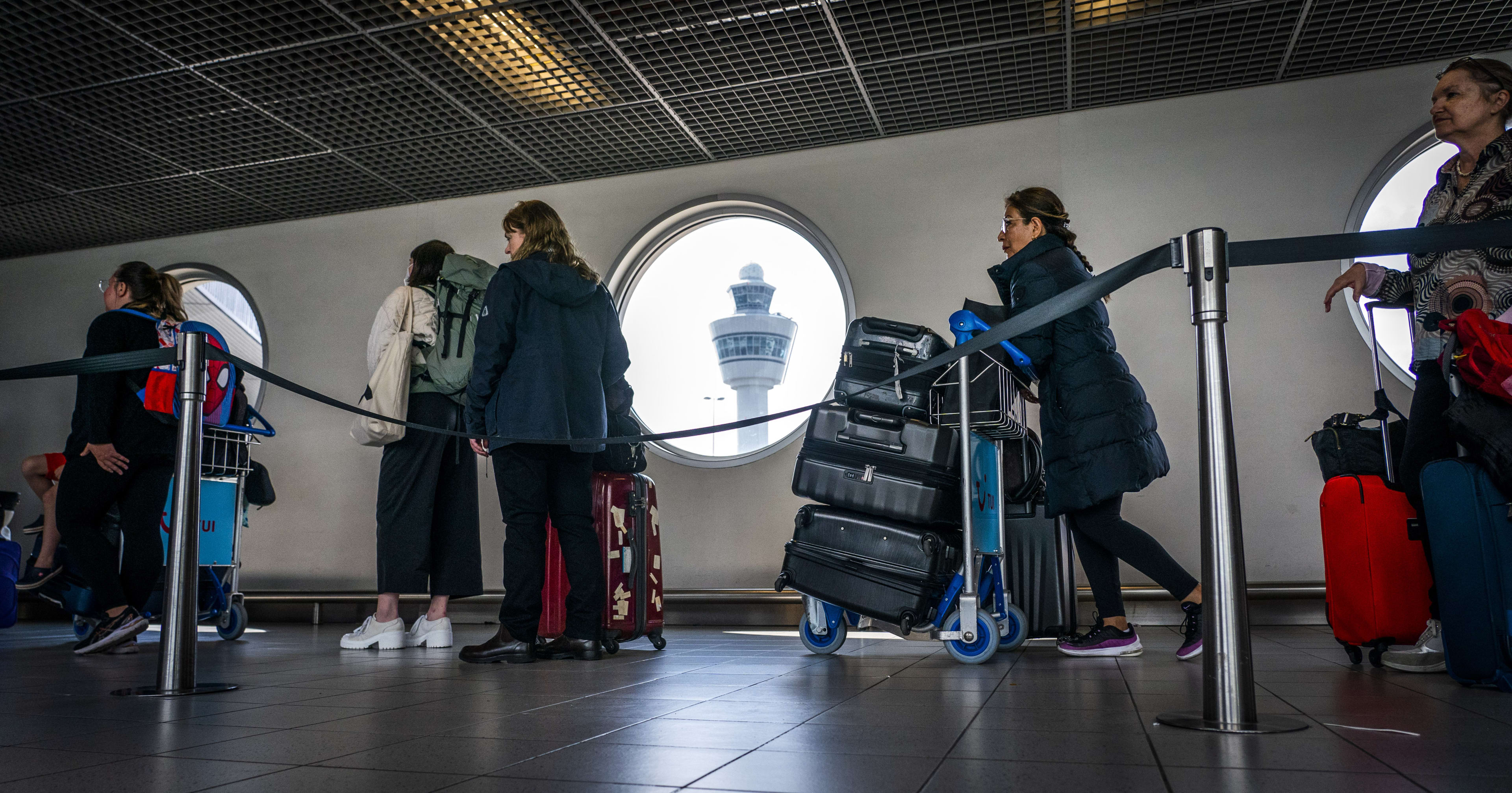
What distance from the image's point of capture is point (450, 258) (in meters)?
3.59

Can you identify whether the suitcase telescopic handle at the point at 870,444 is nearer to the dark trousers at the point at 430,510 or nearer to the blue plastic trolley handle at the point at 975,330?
the blue plastic trolley handle at the point at 975,330

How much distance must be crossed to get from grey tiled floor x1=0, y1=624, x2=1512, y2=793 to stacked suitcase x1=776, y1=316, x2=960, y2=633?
0.25 meters

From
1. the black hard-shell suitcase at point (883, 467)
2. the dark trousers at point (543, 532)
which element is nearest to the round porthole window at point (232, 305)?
the dark trousers at point (543, 532)

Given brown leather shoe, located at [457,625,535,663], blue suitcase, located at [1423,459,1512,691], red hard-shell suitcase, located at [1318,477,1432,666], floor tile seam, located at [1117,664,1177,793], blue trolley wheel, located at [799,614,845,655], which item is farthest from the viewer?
blue trolley wheel, located at [799,614,845,655]

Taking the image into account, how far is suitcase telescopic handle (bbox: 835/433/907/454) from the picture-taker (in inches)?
120

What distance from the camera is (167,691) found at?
216 centimetres

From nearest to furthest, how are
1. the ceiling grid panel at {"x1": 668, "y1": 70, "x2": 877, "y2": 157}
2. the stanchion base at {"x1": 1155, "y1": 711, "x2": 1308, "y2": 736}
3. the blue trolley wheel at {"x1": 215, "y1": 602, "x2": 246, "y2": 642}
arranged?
1. the stanchion base at {"x1": 1155, "y1": 711, "x2": 1308, "y2": 736}
2. the blue trolley wheel at {"x1": 215, "y1": 602, "x2": 246, "y2": 642}
3. the ceiling grid panel at {"x1": 668, "y1": 70, "x2": 877, "y2": 157}

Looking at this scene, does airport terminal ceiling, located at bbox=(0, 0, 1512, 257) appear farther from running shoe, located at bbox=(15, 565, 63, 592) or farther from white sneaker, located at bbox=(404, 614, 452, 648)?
white sneaker, located at bbox=(404, 614, 452, 648)

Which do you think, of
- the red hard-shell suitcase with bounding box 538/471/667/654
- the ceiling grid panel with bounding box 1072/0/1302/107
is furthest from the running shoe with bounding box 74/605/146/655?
the ceiling grid panel with bounding box 1072/0/1302/107

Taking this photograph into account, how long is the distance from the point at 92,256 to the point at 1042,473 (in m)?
7.26

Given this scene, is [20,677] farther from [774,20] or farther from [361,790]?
[774,20]

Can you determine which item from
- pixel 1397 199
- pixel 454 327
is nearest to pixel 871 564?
pixel 454 327

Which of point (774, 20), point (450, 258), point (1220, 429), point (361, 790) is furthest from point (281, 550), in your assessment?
point (1220, 429)

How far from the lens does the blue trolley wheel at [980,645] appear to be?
2764mm
